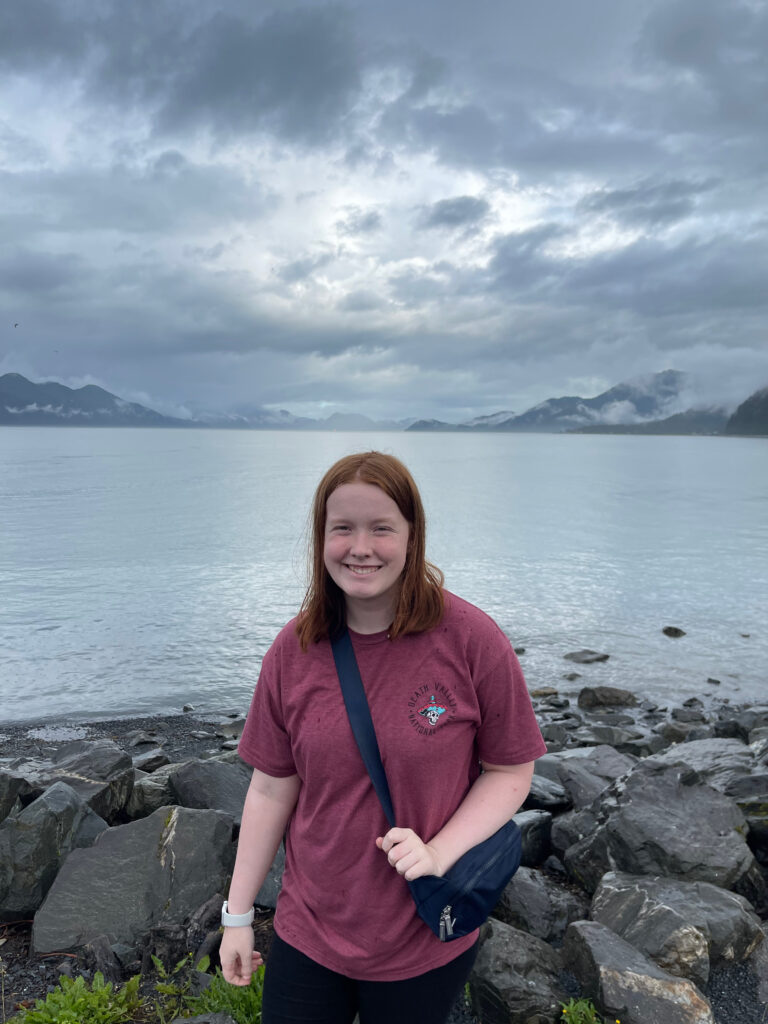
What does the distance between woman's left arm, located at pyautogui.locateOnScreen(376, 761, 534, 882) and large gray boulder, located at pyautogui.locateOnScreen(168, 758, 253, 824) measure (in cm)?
518

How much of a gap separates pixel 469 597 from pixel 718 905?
71.9 feet

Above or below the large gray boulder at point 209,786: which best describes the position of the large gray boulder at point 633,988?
above

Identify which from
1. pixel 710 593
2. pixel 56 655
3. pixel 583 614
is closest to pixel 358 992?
pixel 56 655

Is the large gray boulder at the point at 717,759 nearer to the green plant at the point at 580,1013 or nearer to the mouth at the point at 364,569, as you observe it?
the green plant at the point at 580,1013

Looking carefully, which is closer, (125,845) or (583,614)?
(125,845)

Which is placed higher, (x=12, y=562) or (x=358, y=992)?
(x=358, y=992)

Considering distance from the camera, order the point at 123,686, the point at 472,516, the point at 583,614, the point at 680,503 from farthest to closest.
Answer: the point at 680,503, the point at 472,516, the point at 583,614, the point at 123,686

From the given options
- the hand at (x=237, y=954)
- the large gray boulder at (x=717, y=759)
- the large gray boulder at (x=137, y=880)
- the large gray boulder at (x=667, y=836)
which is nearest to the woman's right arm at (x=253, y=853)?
the hand at (x=237, y=954)

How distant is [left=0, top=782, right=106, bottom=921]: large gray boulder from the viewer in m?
6.08

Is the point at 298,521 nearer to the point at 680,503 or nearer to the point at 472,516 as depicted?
the point at 472,516

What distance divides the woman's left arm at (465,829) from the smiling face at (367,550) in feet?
2.29

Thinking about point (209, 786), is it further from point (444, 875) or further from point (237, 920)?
point (444, 875)

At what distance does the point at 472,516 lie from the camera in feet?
177

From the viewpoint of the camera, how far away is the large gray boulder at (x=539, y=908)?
578 cm
